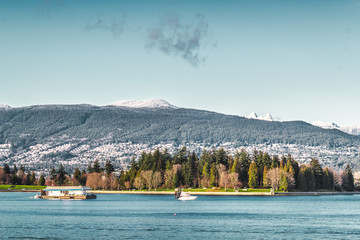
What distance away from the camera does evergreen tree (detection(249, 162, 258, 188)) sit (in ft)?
613

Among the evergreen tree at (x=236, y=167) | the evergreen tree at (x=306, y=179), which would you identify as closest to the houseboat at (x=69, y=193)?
the evergreen tree at (x=236, y=167)

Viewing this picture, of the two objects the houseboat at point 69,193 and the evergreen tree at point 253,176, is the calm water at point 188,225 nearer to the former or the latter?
the evergreen tree at point 253,176

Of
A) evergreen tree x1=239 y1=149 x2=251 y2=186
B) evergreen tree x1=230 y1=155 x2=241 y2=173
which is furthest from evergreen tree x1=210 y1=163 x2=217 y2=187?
evergreen tree x1=239 y1=149 x2=251 y2=186

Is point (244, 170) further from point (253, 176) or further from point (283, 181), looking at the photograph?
point (283, 181)

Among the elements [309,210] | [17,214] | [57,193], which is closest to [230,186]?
[57,193]

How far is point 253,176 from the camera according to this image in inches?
7352

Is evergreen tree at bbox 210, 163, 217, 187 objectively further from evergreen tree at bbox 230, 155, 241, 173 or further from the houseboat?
the houseboat

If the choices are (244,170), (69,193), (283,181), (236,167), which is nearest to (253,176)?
(236,167)

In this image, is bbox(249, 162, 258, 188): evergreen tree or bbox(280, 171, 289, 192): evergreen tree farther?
bbox(249, 162, 258, 188): evergreen tree

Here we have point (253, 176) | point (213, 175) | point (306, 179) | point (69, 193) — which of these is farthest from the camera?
point (69, 193)

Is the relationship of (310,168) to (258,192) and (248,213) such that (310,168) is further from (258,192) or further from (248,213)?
(248,213)

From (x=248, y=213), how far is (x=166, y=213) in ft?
48.7

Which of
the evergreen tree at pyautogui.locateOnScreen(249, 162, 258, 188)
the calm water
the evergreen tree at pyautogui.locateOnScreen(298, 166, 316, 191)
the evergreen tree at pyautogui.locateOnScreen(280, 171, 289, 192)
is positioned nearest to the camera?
the calm water

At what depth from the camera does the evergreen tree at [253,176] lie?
18675 centimetres
